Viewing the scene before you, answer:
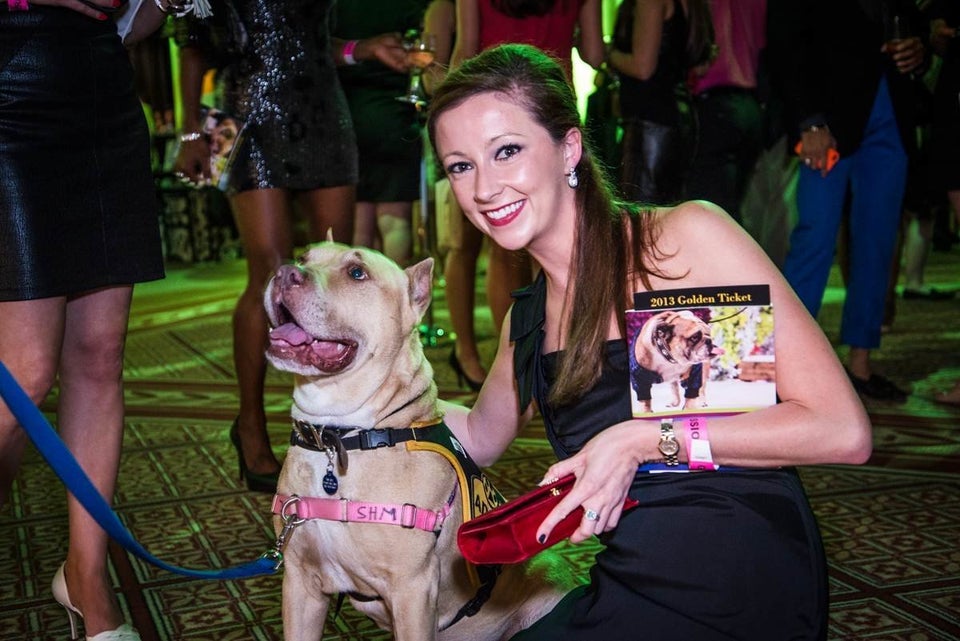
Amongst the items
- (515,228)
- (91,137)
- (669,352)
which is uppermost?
(91,137)

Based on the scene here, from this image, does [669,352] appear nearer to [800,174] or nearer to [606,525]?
[606,525]

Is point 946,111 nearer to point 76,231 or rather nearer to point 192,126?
point 192,126

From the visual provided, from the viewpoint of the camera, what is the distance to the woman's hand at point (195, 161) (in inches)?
130

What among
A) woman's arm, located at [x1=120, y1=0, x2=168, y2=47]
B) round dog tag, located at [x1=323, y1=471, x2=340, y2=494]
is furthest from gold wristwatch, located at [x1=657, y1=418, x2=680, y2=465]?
woman's arm, located at [x1=120, y1=0, x2=168, y2=47]

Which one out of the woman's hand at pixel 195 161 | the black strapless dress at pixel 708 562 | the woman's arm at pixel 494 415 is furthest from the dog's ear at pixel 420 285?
the woman's hand at pixel 195 161

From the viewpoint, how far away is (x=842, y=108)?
4.21 m

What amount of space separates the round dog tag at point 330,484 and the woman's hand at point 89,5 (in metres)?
1.06

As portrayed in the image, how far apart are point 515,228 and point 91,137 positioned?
97cm

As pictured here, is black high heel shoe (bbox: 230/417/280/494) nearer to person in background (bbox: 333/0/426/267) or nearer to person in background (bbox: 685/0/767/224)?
person in background (bbox: 333/0/426/267)

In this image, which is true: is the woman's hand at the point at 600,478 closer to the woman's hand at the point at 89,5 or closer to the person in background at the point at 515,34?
the woman's hand at the point at 89,5

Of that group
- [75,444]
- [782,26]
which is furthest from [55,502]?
[782,26]

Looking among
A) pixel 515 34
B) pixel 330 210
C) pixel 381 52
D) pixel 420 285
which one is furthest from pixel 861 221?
pixel 420 285

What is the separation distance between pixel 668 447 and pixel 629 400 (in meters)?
0.21

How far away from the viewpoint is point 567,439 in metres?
1.94
